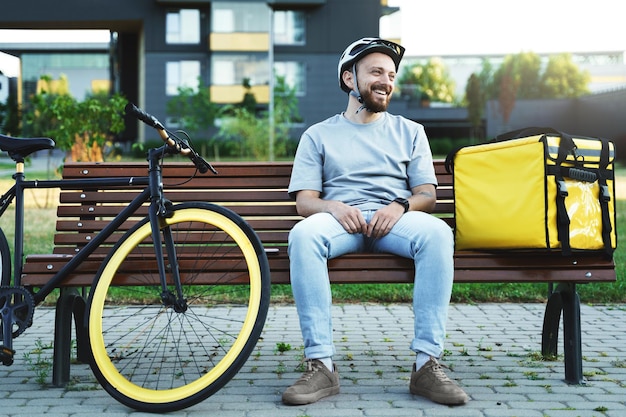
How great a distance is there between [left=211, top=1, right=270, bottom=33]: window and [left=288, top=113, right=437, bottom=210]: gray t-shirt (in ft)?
164

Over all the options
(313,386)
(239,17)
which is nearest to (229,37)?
(239,17)

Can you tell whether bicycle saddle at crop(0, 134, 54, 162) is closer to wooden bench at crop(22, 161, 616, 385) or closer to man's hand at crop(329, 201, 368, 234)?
wooden bench at crop(22, 161, 616, 385)

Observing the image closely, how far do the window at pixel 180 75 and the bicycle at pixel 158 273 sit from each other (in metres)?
50.3

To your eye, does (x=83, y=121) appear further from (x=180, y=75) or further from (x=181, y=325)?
(x=180, y=75)

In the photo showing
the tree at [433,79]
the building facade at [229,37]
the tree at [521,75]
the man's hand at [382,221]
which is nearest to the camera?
the man's hand at [382,221]

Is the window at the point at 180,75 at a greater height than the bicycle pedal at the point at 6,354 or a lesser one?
greater

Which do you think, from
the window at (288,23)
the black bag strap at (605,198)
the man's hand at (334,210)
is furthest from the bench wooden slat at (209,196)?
the window at (288,23)

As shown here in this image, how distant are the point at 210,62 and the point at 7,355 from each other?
168ft

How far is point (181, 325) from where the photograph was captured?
4367 millimetres

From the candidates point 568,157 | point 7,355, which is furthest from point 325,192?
point 7,355

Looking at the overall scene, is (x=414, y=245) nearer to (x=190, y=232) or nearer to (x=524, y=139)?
(x=524, y=139)

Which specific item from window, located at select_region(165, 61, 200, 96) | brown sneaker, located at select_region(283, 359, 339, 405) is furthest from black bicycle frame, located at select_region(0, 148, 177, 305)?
window, located at select_region(165, 61, 200, 96)

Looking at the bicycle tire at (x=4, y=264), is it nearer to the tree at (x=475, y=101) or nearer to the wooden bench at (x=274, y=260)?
the wooden bench at (x=274, y=260)

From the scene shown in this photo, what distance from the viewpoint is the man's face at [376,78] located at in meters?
4.30
